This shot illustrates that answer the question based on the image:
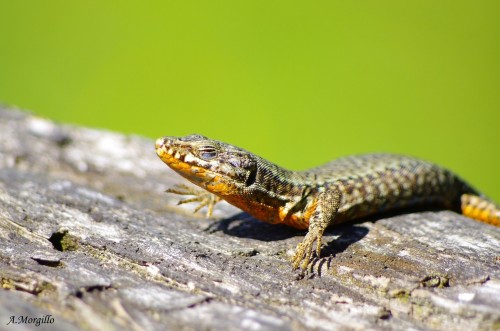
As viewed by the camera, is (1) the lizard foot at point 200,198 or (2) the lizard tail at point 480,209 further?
(2) the lizard tail at point 480,209

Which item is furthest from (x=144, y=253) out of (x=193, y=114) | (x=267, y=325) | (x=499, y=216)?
(x=193, y=114)

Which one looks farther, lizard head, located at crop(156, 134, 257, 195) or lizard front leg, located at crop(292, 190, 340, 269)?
lizard head, located at crop(156, 134, 257, 195)

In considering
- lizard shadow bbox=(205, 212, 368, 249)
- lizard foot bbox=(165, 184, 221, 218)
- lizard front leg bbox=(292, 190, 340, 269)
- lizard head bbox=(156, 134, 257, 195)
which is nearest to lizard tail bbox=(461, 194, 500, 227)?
lizard shadow bbox=(205, 212, 368, 249)

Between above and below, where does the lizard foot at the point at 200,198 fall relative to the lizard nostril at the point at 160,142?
below

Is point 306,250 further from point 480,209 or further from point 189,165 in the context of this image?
point 480,209

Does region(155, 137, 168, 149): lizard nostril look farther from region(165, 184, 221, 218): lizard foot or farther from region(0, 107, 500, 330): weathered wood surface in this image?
region(165, 184, 221, 218): lizard foot

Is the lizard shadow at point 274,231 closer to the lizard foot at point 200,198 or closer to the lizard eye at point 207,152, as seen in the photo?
the lizard foot at point 200,198

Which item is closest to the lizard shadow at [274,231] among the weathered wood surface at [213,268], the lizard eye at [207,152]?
the weathered wood surface at [213,268]

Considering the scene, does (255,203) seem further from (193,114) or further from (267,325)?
(193,114)
